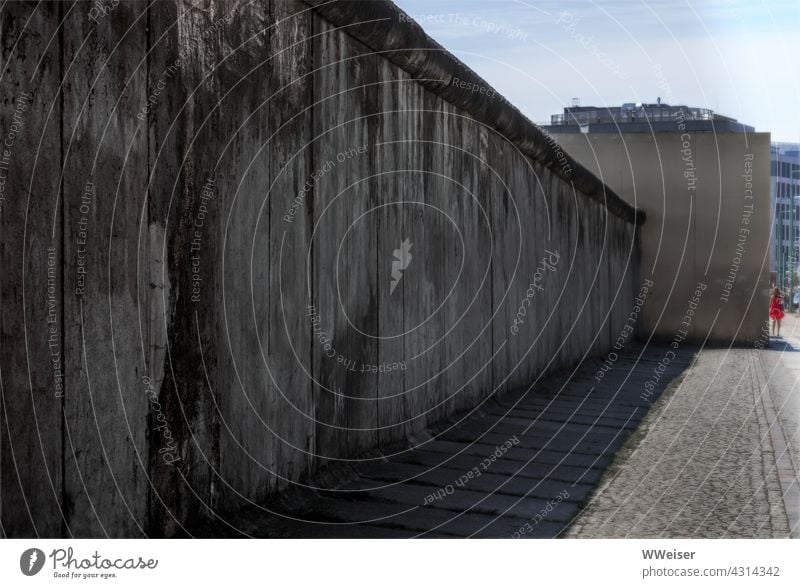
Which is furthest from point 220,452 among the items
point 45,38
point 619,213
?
point 619,213

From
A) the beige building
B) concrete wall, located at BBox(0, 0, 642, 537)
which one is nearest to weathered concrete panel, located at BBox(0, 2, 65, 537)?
concrete wall, located at BBox(0, 0, 642, 537)

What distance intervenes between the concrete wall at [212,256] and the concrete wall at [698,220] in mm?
11190

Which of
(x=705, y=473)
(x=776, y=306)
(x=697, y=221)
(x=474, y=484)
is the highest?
(x=697, y=221)

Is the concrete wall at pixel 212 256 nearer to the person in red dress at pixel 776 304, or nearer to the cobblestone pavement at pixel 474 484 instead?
the cobblestone pavement at pixel 474 484

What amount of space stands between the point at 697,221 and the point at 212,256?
1419 centimetres

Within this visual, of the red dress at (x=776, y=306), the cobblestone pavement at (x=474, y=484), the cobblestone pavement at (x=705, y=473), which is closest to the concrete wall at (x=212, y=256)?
the cobblestone pavement at (x=474, y=484)

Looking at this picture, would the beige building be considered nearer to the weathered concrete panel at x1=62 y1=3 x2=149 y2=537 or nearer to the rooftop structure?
the rooftop structure

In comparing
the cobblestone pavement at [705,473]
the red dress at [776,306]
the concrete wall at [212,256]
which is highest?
the concrete wall at [212,256]

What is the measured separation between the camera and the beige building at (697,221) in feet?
53.3

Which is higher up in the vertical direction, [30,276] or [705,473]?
[30,276]

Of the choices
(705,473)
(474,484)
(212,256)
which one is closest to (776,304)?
(705,473)

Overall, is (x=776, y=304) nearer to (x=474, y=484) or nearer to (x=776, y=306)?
(x=776, y=306)

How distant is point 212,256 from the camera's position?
3.25 metres

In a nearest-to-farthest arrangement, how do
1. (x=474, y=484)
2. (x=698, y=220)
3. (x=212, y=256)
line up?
(x=212, y=256), (x=474, y=484), (x=698, y=220)
